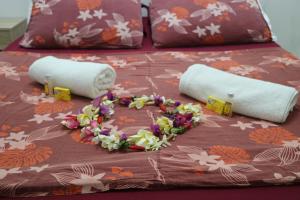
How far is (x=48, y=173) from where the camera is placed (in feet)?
2.96

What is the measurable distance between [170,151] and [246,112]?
1.19 feet

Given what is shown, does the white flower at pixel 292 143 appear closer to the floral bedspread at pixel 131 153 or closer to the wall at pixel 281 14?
the floral bedspread at pixel 131 153

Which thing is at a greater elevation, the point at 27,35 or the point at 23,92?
the point at 27,35

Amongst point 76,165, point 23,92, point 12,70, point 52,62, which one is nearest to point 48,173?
point 76,165

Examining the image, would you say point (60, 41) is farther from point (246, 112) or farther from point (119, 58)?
point (246, 112)

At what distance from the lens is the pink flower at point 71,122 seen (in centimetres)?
113

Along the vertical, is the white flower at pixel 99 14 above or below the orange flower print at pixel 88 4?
below

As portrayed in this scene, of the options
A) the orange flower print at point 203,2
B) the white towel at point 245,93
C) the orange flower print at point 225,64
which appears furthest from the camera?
the orange flower print at point 203,2

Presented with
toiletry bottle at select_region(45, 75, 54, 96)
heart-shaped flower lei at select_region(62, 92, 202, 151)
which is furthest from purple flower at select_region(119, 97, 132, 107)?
toiletry bottle at select_region(45, 75, 54, 96)

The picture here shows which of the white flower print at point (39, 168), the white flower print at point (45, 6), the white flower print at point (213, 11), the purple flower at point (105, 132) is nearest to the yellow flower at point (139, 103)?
the purple flower at point (105, 132)

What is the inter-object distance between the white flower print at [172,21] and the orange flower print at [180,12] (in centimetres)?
2

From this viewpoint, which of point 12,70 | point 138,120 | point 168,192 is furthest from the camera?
point 12,70

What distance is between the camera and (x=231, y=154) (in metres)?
0.99

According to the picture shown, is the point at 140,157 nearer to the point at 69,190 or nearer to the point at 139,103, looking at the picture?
the point at 69,190
